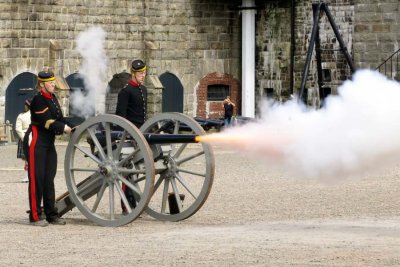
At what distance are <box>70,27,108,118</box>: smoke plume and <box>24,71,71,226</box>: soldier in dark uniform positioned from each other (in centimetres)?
2243

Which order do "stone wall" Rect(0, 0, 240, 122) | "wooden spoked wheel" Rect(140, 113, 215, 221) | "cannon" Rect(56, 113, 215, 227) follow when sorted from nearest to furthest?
"cannon" Rect(56, 113, 215, 227) < "wooden spoked wheel" Rect(140, 113, 215, 221) < "stone wall" Rect(0, 0, 240, 122)

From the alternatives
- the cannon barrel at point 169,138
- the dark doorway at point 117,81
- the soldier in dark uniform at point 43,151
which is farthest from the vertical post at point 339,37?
the cannon barrel at point 169,138

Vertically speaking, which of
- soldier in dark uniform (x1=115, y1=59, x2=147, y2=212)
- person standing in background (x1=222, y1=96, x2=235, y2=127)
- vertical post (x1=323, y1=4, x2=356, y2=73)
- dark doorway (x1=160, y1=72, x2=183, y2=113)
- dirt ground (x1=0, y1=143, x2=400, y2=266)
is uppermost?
vertical post (x1=323, y1=4, x2=356, y2=73)

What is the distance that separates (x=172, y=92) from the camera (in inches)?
1625

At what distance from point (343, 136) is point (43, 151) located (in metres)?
3.52

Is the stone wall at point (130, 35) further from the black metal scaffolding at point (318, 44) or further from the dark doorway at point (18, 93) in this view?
the black metal scaffolding at point (318, 44)

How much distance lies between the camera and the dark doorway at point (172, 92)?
4106 cm

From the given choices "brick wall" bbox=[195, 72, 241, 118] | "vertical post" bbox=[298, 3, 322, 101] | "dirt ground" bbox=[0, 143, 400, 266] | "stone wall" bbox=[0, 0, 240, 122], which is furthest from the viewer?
"brick wall" bbox=[195, 72, 241, 118]

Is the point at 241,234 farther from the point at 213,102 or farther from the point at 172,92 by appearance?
the point at 213,102

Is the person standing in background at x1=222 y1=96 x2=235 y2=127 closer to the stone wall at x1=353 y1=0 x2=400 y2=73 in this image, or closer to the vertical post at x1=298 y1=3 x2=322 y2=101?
the vertical post at x1=298 y1=3 x2=322 y2=101

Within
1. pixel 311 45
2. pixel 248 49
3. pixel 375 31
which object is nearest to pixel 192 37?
pixel 248 49

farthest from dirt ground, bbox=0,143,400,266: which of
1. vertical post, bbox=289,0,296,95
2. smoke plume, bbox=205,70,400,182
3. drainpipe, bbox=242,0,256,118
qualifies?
drainpipe, bbox=242,0,256,118

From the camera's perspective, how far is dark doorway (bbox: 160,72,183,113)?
41.1 meters

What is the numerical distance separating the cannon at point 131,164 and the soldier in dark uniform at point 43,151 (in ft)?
0.68
